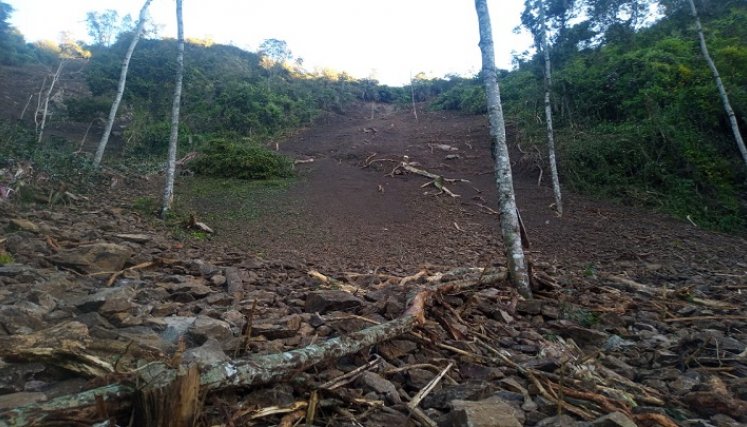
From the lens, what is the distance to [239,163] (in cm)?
1602

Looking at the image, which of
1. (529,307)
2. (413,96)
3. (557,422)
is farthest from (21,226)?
(413,96)

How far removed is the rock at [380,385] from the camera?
2369 mm

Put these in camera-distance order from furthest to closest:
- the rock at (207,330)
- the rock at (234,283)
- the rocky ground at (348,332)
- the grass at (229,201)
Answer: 1. the grass at (229,201)
2. the rock at (234,283)
3. the rock at (207,330)
4. the rocky ground at (348,332)

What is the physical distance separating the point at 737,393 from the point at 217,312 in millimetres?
4065

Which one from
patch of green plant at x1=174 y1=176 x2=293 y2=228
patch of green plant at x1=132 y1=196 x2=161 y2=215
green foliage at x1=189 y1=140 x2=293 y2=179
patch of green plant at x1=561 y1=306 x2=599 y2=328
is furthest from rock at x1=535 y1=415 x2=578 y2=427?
green foliage at x1=189 y1=140 x2=293 y2=179

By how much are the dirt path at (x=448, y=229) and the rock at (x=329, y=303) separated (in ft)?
10.7

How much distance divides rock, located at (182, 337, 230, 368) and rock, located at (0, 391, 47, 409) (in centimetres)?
61

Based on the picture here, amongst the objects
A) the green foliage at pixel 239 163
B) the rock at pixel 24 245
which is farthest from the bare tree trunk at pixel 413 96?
the rock at pixel 24 245

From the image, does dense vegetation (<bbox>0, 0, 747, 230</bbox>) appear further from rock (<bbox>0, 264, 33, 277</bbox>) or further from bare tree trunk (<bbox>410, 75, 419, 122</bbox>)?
rock (<bbox>0, 264, 33, 277</bbox>)

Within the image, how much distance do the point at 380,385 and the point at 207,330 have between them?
4.57ft

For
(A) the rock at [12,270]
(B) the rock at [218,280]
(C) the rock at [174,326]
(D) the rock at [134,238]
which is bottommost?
(B) the rock at [218,280]

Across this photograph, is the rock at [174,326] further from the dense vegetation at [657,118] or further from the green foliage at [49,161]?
the dense vegetation at [657,118]

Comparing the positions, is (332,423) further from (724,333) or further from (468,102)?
(468,102)

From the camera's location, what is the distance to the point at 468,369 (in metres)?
2.91
